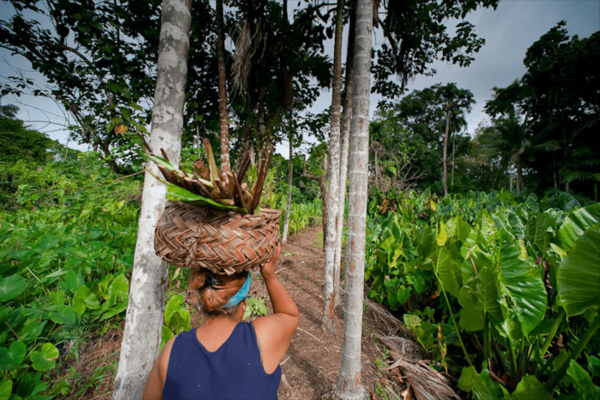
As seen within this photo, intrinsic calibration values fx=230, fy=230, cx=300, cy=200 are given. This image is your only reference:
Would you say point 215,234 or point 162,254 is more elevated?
point 215,234

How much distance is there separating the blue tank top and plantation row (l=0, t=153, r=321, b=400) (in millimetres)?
1268

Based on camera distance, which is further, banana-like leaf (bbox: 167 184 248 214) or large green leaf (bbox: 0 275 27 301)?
large green leaf (bbox: 0 275 27 301)

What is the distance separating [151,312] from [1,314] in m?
1.20

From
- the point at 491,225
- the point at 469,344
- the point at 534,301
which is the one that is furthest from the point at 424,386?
the point at 491,225

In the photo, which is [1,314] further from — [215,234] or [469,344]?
[469,344]

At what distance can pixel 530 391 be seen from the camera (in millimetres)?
1467

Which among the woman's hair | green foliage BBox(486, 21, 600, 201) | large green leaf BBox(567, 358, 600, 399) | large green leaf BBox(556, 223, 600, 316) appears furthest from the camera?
green foliage BBox(486, 21, 600, 201)

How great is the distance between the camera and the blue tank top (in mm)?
887

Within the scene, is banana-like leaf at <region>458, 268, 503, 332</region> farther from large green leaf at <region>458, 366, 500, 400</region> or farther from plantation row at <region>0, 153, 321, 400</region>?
plantation row at <region>0, 153, 321, 400</region>

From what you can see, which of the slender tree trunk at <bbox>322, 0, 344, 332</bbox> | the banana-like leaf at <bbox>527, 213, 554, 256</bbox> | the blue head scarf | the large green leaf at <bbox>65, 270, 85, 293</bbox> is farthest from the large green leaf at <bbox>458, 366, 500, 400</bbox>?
the large green leaf at <bbox>65, 270, 85, 293</bbox>

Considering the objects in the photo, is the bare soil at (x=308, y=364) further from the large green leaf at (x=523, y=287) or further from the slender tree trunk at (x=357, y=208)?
the large green leaf at (x=523, y=287)

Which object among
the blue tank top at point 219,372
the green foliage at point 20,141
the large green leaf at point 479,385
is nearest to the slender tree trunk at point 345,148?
the large green leaf at point 479,385

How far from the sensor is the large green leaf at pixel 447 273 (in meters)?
2.26

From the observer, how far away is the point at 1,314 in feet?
5.49
